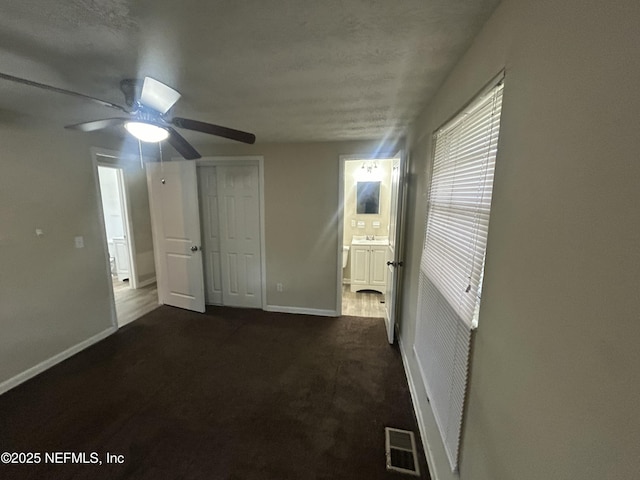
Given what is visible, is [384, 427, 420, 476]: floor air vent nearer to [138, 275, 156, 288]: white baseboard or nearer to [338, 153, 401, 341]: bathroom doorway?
[338, 153, 401, 341]: bathroom doorway

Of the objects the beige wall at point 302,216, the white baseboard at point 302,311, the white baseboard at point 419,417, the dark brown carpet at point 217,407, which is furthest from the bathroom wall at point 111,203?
the white baseboard at point 419,417

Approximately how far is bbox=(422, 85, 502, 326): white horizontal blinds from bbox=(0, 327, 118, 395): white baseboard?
3410 mm

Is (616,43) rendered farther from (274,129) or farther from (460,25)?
(274,129)

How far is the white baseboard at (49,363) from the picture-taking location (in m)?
2.20

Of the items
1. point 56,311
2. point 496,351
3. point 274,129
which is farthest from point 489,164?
point 56,311

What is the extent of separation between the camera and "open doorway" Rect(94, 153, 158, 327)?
409cm

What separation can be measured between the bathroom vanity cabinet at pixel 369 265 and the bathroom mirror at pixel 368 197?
0.58 meters

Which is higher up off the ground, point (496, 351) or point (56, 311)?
point (496, 351)

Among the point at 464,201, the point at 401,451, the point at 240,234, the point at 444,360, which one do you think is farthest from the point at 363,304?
the point at 464,201

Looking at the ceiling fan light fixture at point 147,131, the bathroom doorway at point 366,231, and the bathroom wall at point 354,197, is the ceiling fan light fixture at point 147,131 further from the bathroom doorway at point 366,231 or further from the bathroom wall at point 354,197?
the bathroom wall at point 354,197

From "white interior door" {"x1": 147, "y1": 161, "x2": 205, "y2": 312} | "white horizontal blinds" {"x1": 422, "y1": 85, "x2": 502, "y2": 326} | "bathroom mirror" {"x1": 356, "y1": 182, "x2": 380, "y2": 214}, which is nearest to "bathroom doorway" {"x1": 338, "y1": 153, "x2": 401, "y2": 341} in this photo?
"bathroom mirror" {"x1": 356, "y1": 182, "x2": 380, "y2": 214}

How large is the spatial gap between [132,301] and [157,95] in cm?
370

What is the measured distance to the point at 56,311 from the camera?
2.56 metres

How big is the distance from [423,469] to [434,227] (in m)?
1.44
